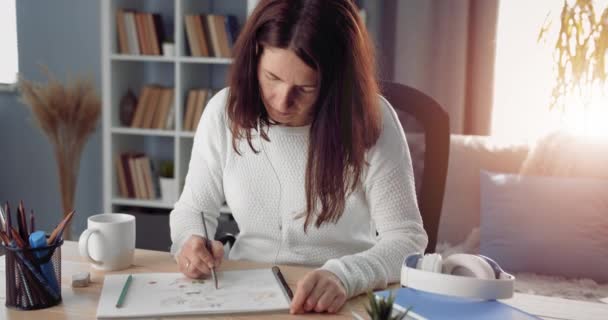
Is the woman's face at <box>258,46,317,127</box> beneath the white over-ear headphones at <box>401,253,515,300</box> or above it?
above

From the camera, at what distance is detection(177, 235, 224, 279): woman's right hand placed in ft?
3.78

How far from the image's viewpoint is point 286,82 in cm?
126

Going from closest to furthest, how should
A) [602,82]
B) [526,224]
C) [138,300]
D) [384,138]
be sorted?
[138,300] < [384,138] < [526,224] < [602,82]

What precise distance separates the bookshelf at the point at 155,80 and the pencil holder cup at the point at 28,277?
6.94ft

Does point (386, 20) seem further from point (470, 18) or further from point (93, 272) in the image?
point (93, 272)

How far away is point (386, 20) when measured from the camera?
3.01 metres

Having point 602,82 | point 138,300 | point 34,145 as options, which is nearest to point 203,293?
point 138,300

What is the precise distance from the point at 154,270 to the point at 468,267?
563 mm

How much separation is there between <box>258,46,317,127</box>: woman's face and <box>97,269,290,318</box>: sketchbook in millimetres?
324

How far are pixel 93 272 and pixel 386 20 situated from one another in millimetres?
2139

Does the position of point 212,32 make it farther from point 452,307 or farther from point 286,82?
point 452,307

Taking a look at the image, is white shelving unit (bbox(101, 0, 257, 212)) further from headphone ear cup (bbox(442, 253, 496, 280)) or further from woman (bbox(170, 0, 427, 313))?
headphone ear cup (bbox(442, 253, 496, 280))

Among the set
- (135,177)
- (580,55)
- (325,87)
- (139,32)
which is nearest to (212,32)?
(139,32)

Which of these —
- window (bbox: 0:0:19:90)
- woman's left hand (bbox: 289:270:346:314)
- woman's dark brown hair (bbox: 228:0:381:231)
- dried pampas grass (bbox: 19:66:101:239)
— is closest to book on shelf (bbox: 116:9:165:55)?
dried pampas grass (bbox: 19:66:101:239)
